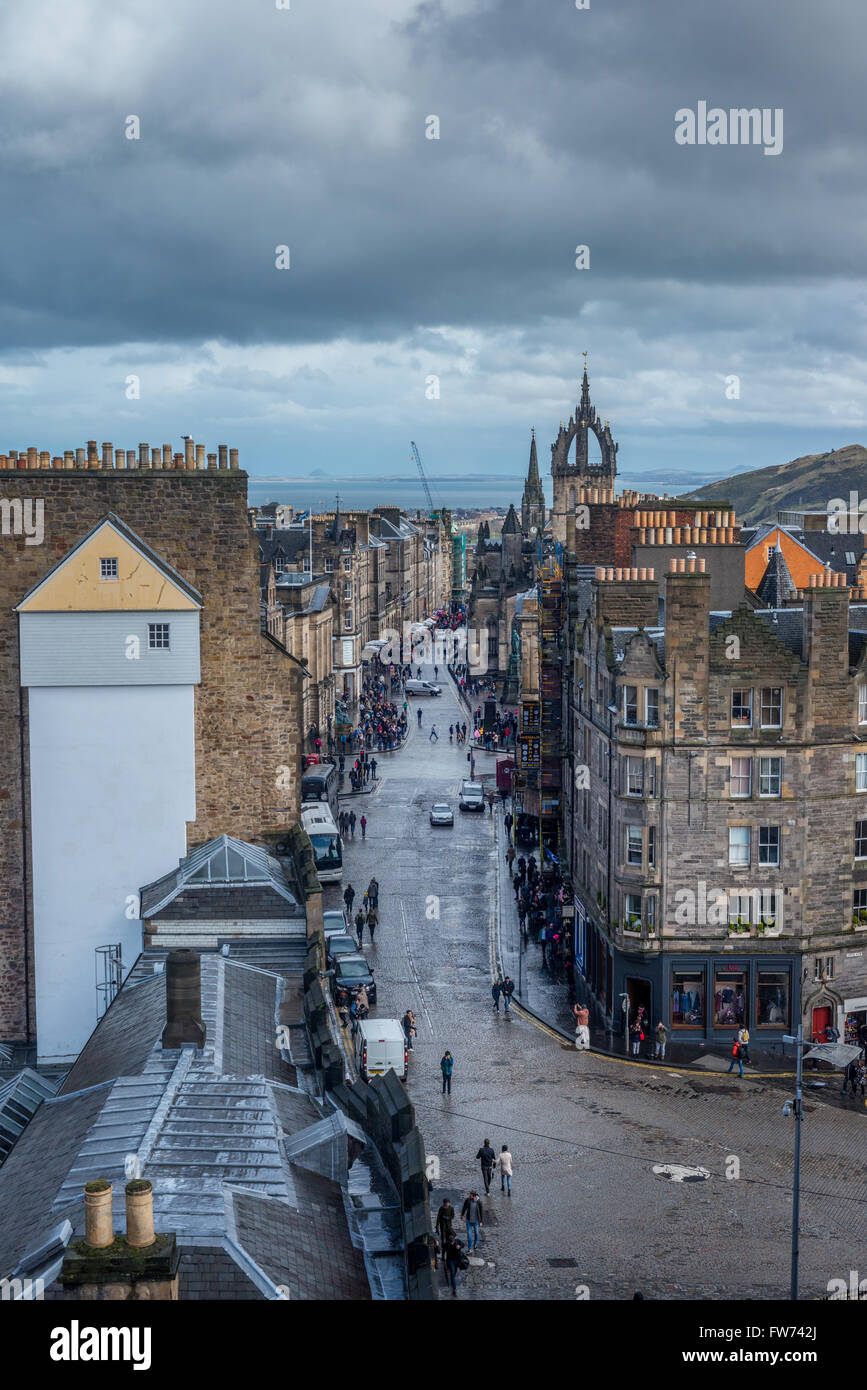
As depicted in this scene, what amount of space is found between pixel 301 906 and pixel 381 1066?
5.68m

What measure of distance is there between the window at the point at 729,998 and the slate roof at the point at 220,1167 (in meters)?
17.8

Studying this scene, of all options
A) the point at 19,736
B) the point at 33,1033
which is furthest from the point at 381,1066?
the point at 19,736

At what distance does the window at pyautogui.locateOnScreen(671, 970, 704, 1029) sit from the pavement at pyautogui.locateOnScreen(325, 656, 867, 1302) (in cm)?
238

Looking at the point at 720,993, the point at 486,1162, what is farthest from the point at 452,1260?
the point at 720,993

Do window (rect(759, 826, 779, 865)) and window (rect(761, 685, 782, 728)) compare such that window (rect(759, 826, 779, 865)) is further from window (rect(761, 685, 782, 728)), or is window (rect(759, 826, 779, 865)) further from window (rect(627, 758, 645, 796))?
window (rect(627, 758, 645, 796))

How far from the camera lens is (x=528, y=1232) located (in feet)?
107

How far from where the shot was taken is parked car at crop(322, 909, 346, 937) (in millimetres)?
53719

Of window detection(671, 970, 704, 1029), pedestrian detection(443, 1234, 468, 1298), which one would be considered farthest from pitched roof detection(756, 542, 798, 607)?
pedestrian detection(443, 1234, 468, 1298)

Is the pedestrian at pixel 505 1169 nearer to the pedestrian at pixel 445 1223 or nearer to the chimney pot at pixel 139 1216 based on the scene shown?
the pedestrian at pixel 445 1223

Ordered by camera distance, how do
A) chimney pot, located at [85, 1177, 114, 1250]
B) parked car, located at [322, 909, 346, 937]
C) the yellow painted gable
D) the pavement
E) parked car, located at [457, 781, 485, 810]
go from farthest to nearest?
1. parked car, located at [457, 781, 485, 810]
2. parked car, located at [322, 909, 346, 937]
3. the yellow painted gable
4. the pavement
5. chimney pot, located at [85, 1177, 114, 1250]

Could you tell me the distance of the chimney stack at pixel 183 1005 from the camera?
28562mm
